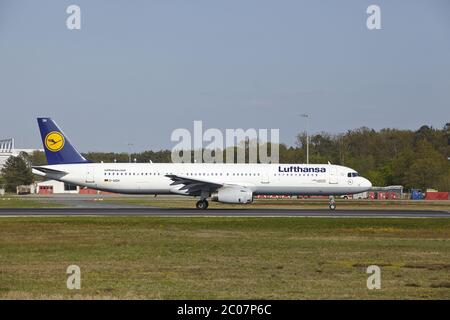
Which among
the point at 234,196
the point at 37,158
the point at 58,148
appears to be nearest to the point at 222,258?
the point at 234,196

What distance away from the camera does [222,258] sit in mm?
21812

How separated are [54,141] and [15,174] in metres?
76.5

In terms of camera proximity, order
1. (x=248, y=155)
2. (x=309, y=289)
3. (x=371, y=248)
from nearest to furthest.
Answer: (x=309, y=289)
(x=371, y=248)
(x=248, y=155)

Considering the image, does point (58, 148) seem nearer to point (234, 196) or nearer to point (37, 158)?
point (234, 196)

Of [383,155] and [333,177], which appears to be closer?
[333,177]

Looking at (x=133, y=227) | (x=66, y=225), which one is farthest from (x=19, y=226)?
(x=133, y=227)

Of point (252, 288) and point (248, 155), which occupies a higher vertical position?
point (248, 155)

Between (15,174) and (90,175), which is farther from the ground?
(15,174)

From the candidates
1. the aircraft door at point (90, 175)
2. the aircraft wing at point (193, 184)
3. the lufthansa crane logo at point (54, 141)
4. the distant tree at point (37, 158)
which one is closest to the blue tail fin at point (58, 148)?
the lufthansa crane logo at point (54, 141)

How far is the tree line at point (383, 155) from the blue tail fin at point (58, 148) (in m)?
56.5

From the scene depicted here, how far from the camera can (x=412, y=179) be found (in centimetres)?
10638

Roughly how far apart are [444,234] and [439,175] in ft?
254

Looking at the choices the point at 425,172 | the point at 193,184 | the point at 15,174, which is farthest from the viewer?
the point at 15,174
